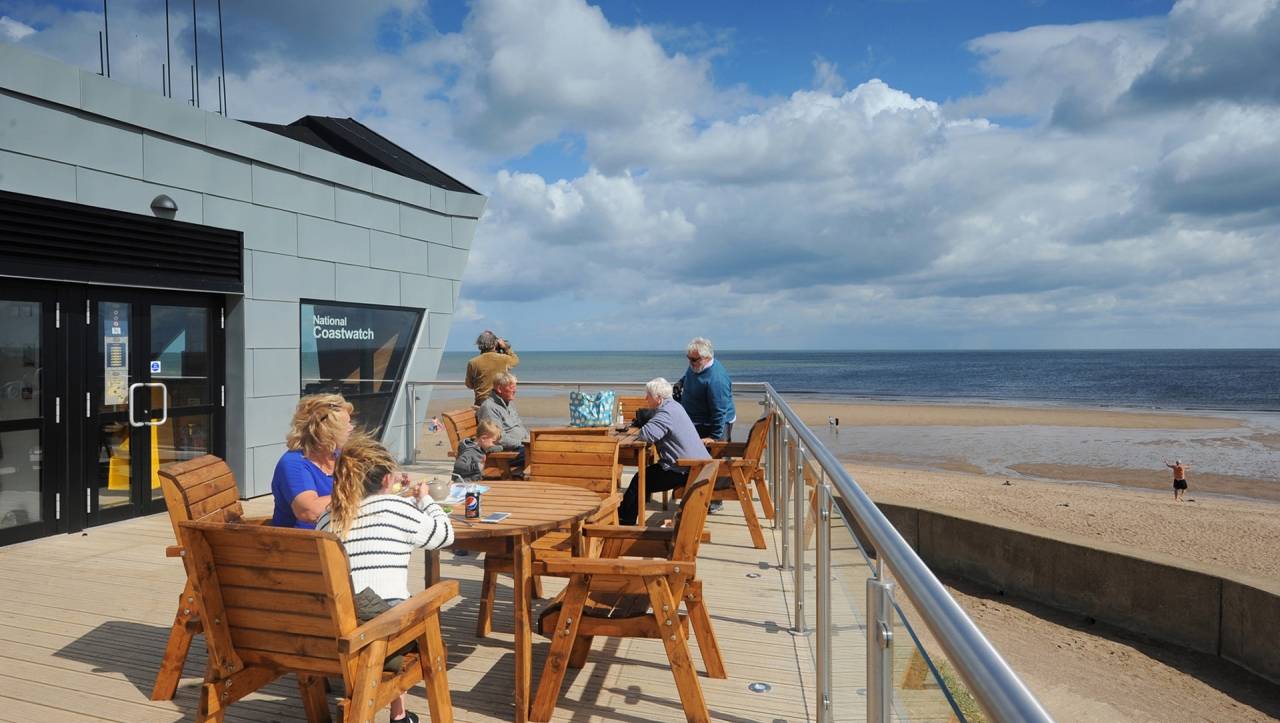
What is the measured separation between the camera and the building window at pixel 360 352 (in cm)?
736

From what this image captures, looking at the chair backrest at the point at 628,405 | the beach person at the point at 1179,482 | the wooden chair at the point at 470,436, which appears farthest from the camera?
the beach person at the point at 1179,482

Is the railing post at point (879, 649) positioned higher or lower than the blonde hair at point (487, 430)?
lower

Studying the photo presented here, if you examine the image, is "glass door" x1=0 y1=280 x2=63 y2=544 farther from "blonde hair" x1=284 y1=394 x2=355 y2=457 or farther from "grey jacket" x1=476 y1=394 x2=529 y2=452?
"blonde hair" x1=284 y1=394 x2=355 y2=457

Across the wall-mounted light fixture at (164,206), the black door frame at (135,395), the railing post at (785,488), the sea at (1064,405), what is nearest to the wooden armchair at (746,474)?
the railing post at (785,488)

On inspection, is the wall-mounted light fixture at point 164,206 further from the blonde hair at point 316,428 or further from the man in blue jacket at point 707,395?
the man in blue jacket at point 707,395

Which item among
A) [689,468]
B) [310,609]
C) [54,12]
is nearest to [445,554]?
[689,468]

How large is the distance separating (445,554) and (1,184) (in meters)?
3.65

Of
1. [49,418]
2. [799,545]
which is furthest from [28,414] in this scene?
[799,545]

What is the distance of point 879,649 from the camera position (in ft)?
5.66

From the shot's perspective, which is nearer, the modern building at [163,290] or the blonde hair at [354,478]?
the blonde hair at [354,478]

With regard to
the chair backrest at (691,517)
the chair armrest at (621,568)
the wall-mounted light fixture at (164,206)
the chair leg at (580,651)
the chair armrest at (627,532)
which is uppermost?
the wall-mounted light fixture at (164,206)

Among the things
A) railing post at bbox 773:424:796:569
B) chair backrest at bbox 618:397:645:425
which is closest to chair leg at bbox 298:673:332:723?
railing post at bbox 773:424:796:569

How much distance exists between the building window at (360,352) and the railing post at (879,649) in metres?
6.55

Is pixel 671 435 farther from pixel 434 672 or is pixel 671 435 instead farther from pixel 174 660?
pixel 174 660
